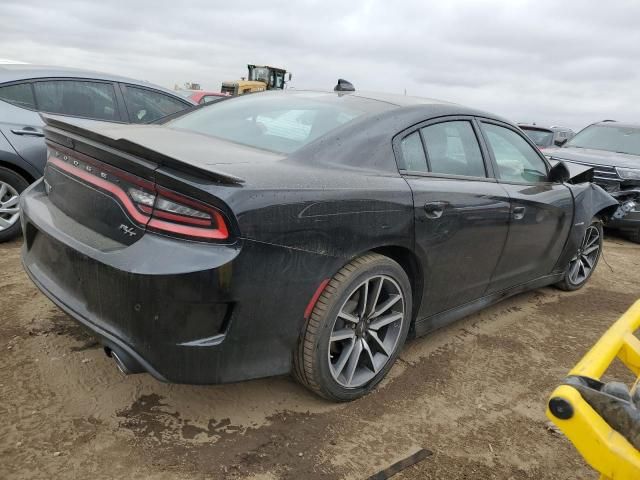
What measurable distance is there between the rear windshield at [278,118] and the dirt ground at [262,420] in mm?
1265

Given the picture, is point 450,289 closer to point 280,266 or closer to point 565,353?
point 565,353

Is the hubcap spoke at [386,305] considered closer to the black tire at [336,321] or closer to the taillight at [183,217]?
the black tire at [336,321]

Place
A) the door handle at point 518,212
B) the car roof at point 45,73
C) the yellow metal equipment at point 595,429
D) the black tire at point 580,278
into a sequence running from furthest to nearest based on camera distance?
the black tire at point 580,278 < the car roof at point 45,73 < the door handle at point 518,212 < the yellow metal equipment at point 595,429

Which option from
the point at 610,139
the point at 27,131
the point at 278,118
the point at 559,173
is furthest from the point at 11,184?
the point at 610,139

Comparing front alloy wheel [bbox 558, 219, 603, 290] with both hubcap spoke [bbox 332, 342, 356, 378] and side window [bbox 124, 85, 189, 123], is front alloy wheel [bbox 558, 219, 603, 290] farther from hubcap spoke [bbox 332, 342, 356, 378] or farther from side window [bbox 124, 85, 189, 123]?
side window [bbox 124, 85, 189, 123]

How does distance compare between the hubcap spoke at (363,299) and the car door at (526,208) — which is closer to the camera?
the hubcap spoke at (363,299)

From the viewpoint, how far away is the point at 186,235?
1894 mm

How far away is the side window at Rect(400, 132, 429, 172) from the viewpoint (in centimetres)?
264

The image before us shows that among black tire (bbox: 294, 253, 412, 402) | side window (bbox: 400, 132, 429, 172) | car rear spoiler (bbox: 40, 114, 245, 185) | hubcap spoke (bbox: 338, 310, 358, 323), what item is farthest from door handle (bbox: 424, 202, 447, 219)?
car rear spoiler (bbox: 40, 114, 245, 185)

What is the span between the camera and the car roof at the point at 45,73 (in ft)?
14.4

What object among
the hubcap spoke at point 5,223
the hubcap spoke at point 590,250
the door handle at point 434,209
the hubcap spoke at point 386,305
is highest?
the door handle at point 434,209

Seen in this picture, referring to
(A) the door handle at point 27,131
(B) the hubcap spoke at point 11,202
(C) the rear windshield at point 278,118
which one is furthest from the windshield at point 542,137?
(B) the hubcap spoke at point 11,202

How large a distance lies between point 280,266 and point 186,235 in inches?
15.0

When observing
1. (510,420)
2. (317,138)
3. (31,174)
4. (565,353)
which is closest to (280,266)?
(317,138)
